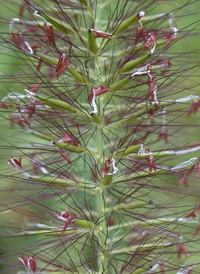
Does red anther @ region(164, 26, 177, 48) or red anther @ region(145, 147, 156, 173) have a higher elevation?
red anther @ region(164, 26, 177, 48)

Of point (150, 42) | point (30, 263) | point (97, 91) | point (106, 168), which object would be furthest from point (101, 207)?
point (150, 42)

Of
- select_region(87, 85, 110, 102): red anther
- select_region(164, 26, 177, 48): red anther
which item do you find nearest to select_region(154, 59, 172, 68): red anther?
select_region(164, 26, 177, 48): red anther

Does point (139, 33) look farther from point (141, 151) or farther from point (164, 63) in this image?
point (141, 151)

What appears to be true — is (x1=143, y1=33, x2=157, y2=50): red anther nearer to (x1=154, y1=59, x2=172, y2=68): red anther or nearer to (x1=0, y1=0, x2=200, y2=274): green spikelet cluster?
(x1=0, y1=0, x2=200, y2=274): green spikelet cluster

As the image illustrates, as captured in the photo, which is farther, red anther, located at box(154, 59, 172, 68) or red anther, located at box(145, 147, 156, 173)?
red anther, located at box(154, 59, 172, 68)

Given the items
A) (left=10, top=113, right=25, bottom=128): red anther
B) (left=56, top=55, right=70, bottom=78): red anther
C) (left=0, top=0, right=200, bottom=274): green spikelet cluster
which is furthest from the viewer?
(left=10, top=113, right=25, bottom=128): red anther

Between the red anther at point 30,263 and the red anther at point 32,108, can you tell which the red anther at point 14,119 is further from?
the red anther at point 30,263

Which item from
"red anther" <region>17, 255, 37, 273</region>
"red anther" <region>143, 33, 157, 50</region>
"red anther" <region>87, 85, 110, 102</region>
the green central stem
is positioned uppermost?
"red anther" <region>143, 33, 157, 50</region>

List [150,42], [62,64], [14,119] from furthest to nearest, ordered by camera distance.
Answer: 1. [14,119]
2. [150,42]
3. [62,64]
